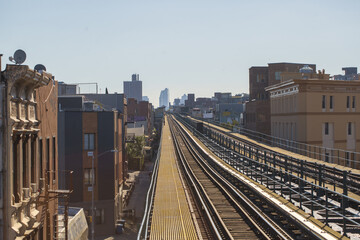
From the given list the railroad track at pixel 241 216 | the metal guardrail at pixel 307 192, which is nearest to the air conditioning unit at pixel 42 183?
the railroad track at pixel 241 216

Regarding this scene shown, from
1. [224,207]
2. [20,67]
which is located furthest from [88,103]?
[20,67]

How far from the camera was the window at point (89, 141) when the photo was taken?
40247 mm

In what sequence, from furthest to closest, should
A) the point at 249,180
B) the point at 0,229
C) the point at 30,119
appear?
the point at 249,180, the point at 30,119, the point at 0,229

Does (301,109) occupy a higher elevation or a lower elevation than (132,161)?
higher

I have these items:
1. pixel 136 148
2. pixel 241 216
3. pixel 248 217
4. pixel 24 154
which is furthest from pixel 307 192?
pixel 136 148

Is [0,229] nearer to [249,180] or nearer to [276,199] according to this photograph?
[276,199]

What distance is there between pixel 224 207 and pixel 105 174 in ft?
69.1

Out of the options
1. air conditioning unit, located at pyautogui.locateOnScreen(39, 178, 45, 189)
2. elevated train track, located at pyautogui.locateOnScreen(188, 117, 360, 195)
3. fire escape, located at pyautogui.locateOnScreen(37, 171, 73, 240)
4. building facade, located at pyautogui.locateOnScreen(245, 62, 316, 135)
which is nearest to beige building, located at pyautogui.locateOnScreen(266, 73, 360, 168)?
elevated train track, located at pyautogui.locateOnScreen(188, 117, 360, 195)

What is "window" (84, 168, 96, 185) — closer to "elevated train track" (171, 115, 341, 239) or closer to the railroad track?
the railroad track

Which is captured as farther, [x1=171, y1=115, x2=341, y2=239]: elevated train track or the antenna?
[x1=171, y1=115, x2=341, y2=239]: elevated train track

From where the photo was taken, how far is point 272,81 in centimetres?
7656

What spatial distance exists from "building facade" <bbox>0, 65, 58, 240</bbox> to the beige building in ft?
108

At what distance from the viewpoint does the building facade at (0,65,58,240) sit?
11.8 meters

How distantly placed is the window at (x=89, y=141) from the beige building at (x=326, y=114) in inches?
887
